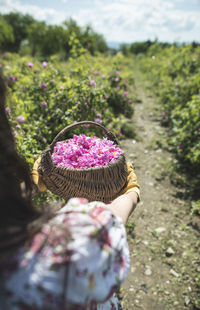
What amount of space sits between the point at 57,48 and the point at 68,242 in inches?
1612

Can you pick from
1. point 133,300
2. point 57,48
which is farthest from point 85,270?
point 57,48

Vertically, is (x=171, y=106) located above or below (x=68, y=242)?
below

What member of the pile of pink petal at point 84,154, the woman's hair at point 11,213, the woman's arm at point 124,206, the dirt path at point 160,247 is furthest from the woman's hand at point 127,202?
the dirt path at point 160,247

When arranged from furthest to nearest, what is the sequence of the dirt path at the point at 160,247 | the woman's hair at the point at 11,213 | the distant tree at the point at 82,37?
the distant tree at the point at 82,37, the dirt path at the point at 160,247, the woman's hair at the point at 11,213

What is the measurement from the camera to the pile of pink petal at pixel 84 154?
4.31 ft

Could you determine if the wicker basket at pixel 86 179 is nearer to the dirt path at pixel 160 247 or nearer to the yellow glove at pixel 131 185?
the yellow glove at pixel 131 185

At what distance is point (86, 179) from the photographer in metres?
1.22

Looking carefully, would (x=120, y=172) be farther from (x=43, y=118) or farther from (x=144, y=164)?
(x=144, y=164)

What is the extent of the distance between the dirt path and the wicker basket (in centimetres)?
122

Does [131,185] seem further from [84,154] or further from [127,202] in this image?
[84,154]

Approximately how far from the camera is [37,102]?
3.05 meters

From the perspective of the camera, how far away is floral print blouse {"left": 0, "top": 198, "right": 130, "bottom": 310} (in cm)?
62

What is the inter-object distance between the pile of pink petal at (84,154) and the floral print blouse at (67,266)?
551 millimetres

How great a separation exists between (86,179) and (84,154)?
17 centimetres
